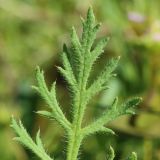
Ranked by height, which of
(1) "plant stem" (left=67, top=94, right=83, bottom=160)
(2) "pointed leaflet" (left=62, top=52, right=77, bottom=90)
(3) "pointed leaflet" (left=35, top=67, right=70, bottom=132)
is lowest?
(1) "plant stem" (left=67, top=94, right=83, bottom=160)

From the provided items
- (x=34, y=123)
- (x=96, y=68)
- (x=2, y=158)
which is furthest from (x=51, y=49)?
(x=2, y=158)

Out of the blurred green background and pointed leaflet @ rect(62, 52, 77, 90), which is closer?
pointed leaflet @ rect(62, 52, 77, 90)

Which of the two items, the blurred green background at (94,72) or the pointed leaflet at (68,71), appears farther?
the blurred green background at (94,72)

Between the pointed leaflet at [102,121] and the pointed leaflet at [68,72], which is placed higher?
the pointed leaflet at [68,72]

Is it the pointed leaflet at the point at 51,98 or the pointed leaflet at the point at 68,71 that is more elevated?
the pointed leaflet at the point at 68,71

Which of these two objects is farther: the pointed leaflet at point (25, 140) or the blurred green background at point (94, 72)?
the blurred green background at point (94, 72)

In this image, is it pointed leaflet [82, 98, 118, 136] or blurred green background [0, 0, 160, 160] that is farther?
blurred green background [0, 0, 160, 160]

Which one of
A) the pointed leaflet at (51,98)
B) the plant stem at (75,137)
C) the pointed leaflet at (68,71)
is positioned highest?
the pointed leaflet at (68,71)

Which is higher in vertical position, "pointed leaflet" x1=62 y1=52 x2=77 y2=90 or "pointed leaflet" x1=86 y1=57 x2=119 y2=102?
"pointed leaflet" x1=62 y1=52 x2=77 y2=90
